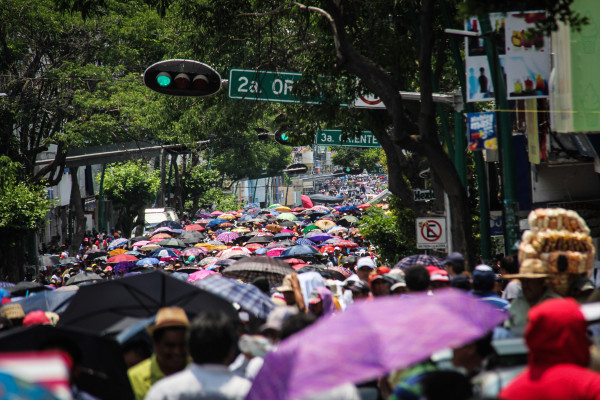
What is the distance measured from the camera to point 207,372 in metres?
4.30

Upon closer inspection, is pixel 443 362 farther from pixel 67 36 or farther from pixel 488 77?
pixel 67 36

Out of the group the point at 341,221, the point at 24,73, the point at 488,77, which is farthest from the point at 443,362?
the point at 341,221

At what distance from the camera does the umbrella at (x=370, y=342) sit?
373 centimetres

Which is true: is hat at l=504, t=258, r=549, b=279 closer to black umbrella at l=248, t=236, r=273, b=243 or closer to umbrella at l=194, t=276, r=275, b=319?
umbrella at l=194, t=276, r=275, b=319

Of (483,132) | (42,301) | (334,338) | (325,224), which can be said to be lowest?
(325,224)

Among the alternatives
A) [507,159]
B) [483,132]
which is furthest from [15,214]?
[507,159]

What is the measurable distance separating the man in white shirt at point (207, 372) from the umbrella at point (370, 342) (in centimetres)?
16

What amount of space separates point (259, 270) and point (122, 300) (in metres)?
4.13

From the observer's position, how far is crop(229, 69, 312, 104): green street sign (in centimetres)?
1363

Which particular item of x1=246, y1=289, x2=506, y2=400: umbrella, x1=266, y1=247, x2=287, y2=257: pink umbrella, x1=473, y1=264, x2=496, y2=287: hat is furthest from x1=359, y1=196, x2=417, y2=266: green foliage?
x1=246, y1=289, x2=506, y2=400: umbrella

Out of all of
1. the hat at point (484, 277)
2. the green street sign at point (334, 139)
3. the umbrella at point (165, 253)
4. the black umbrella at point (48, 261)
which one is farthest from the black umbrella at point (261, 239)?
the hat at point (484, 277)

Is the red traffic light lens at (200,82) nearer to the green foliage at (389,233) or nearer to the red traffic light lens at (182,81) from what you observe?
the red traffic light lens at (182,81)

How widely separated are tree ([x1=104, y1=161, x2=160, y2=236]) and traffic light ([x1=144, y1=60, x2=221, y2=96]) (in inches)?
1415

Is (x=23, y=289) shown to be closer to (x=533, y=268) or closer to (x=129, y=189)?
(x=533, y=268)
